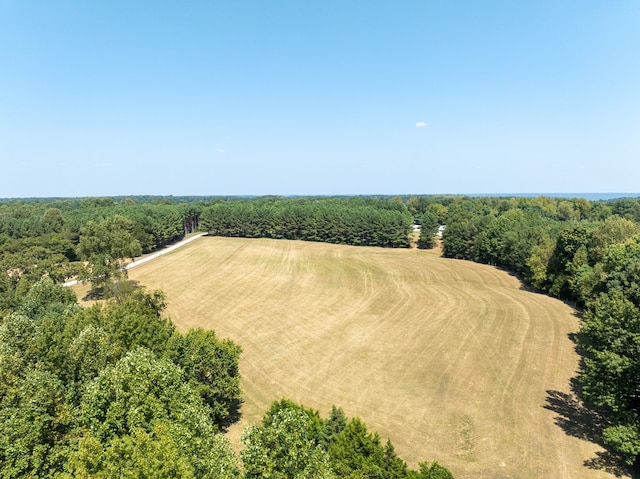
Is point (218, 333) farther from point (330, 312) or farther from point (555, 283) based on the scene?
point (555, 283)

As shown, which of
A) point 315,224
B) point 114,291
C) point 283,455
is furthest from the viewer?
point 315,224

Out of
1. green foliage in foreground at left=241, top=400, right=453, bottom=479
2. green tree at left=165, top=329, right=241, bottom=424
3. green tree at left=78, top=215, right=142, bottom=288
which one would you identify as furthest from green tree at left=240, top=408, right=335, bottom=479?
green tree at left=78, top=215, right=142, bottom=288

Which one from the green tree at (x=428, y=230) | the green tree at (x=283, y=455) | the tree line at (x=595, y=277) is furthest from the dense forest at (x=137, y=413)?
the green tree at (x=428, y=230)

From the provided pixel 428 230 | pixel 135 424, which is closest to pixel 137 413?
pixel 135 424

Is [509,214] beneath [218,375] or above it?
above

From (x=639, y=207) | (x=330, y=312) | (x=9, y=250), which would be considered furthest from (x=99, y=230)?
(x=639, y=207)

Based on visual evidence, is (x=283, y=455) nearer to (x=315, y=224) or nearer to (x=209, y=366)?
(x=209, y=366)
